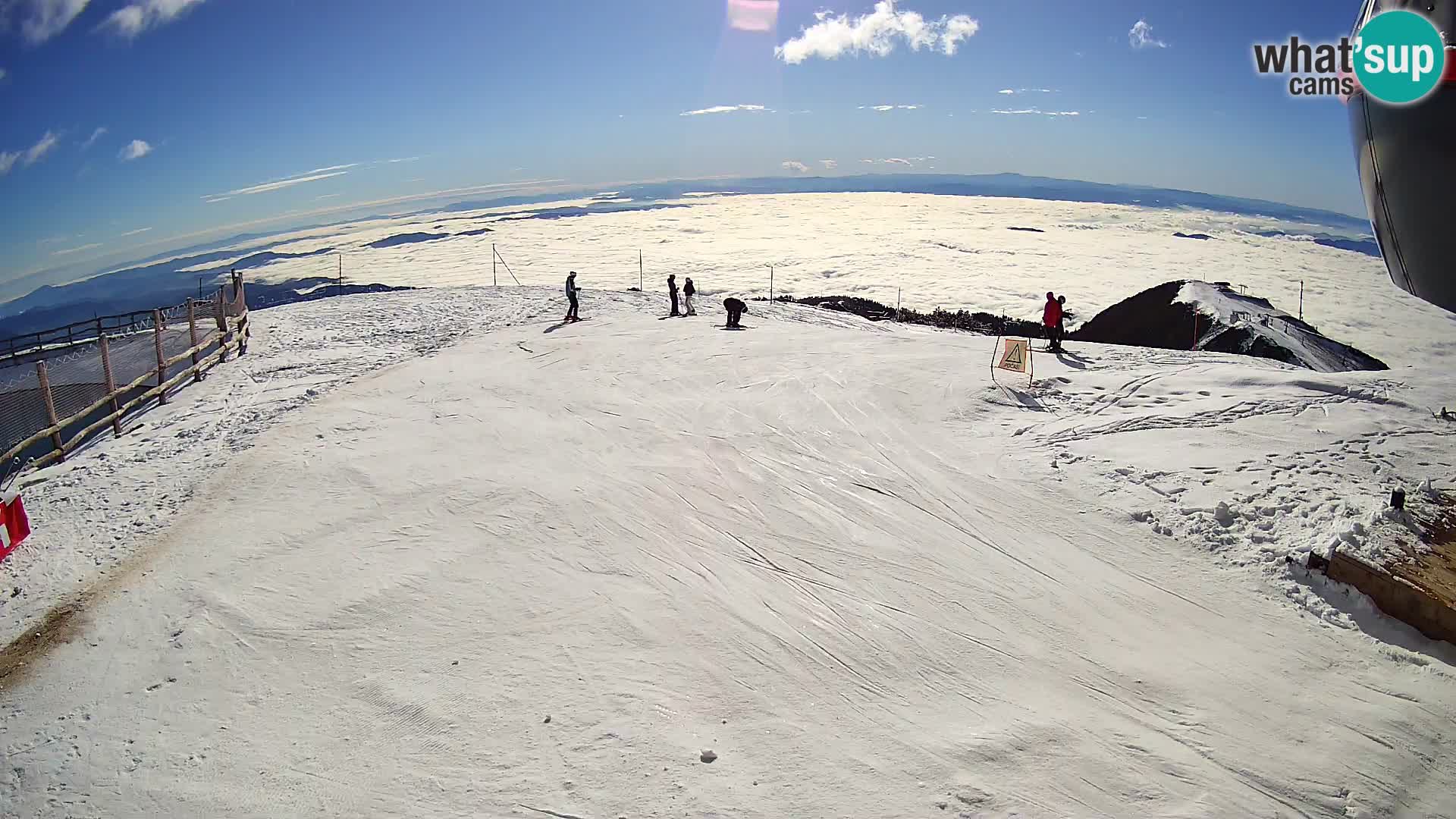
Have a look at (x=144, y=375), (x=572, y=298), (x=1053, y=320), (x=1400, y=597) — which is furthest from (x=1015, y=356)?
(x=144, y=375)

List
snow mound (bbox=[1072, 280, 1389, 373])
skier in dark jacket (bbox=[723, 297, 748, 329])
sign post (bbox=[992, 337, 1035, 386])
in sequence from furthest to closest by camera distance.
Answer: skier in dark jacket (bbox=[723, 297, 748, 329]) → snow mound (bbox=[1072, 280, 1389, 373]) → sign post (bbox=[992, 337, 1035, 386])

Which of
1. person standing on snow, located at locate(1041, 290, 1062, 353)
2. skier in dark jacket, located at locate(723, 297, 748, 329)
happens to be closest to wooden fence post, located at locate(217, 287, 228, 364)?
skier in dark jacket, located at locate(723, 297, 748, 329)

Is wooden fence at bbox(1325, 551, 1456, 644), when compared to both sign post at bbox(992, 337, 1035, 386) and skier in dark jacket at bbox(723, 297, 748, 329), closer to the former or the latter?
sign post at bbox(992, 337, 1035, 386)

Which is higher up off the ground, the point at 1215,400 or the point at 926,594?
the point at 1215,400

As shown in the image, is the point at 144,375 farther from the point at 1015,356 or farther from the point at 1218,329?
the point at 1218,329

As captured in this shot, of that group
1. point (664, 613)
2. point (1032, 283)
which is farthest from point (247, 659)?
point (1032, 283)

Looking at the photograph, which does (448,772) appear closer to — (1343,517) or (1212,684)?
(1212,684)
